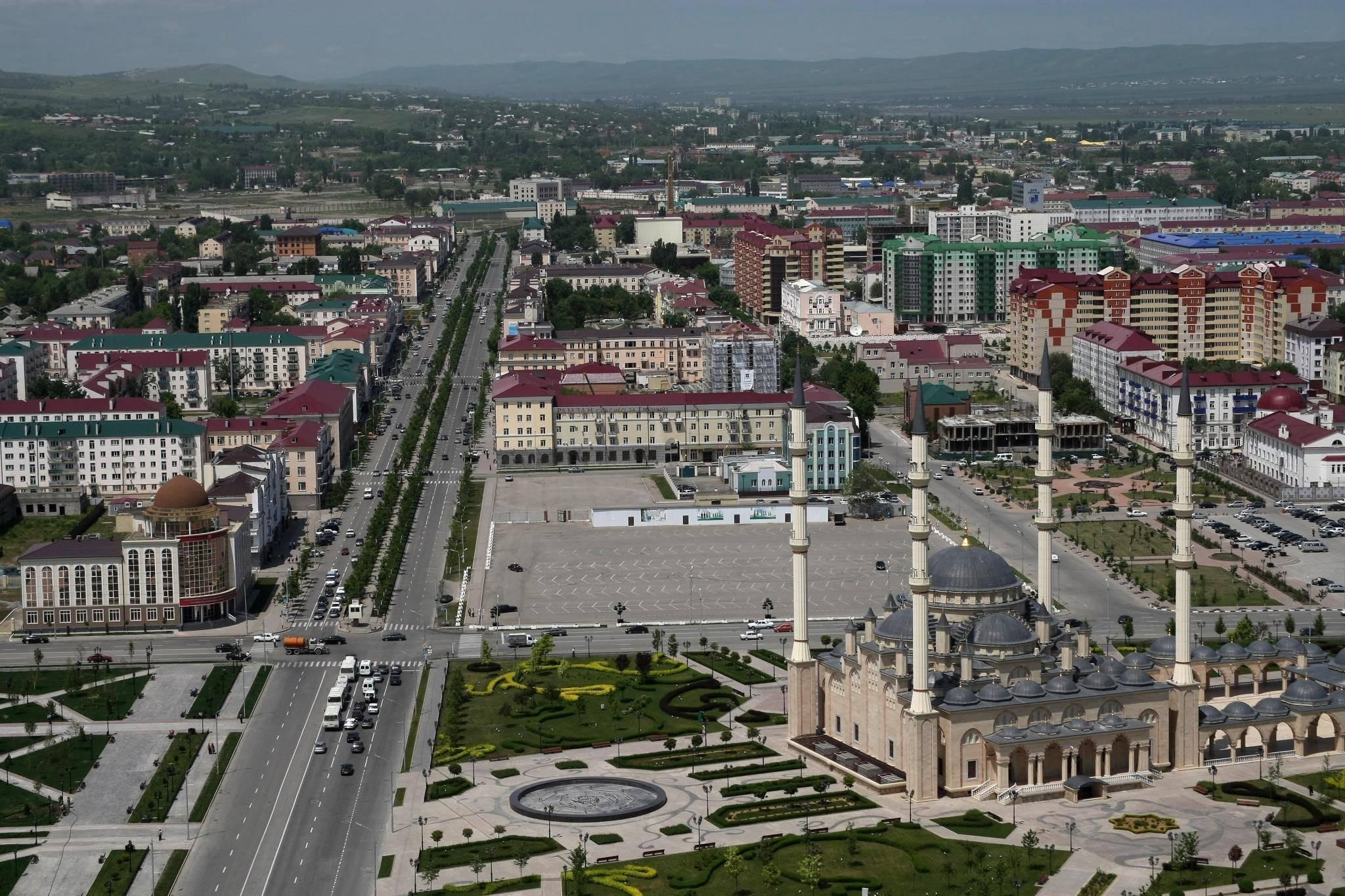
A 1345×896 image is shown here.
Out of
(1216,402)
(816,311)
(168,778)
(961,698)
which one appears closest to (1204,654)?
(961,698)

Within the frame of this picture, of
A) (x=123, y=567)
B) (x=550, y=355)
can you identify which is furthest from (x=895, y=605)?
(x=550, y=355)

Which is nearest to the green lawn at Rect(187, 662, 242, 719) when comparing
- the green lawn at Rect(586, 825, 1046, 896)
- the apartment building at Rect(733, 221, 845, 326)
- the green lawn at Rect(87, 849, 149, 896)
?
the green lawn at Rect(87, 849, 149, 896)

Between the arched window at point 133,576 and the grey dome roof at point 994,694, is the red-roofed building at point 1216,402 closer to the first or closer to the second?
the grey dome roof at point 994,694

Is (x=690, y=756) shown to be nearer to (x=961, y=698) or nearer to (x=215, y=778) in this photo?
(x=961, y=698)

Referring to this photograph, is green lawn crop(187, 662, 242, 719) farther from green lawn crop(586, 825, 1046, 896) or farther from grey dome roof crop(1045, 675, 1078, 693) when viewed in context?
grey dome roof crop(1045, 675, 1078, 693)

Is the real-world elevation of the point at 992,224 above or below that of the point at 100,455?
above

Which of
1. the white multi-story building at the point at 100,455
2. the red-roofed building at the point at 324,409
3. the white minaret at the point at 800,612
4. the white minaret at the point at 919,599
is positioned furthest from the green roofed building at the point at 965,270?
the white minaret at the point at 919,599

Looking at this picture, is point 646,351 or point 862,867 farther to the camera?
point 646,351
